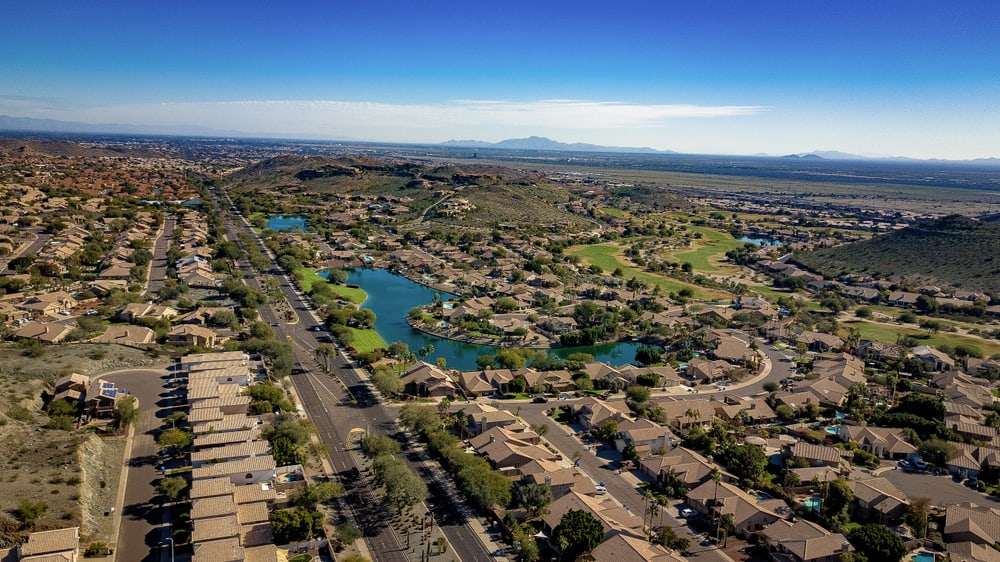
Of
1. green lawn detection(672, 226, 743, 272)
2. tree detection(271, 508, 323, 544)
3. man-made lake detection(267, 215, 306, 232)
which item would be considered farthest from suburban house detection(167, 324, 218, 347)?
green lawn detection(672, 226, 743, 272)

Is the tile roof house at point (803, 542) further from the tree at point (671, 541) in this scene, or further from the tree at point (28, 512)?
the tree at point (28, 512)

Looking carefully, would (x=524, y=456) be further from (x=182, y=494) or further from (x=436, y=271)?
(x=436, y=271)

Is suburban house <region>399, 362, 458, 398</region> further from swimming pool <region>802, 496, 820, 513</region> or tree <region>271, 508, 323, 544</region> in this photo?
swimming pool <region>802, 496, 820, 513</region>

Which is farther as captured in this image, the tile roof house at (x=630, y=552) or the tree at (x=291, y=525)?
the tree at (x=291, y=525)

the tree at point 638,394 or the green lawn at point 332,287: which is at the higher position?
the tree at point 638,394

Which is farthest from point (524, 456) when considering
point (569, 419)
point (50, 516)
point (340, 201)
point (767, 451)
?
point (340, 201)

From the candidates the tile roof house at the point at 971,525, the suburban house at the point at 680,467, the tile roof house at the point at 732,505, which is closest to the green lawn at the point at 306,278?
the suburban house at the point at 680,467
